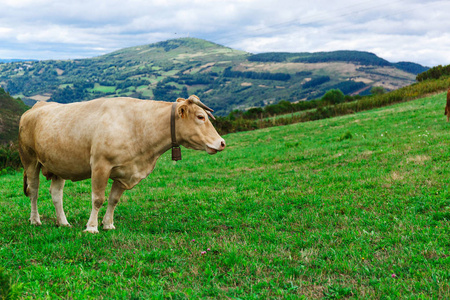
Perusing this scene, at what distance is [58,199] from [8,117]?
46315mm

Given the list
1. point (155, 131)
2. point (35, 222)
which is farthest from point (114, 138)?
point (35, 222)

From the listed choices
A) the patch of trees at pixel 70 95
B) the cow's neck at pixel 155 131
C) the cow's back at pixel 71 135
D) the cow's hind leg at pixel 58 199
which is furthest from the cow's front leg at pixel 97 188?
the patch of trees at pixel 70 95

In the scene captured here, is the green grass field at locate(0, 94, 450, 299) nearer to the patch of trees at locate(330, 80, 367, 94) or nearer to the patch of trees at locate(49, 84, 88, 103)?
the patch of trees at locate(49, 84, 88, 103)

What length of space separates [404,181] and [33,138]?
8.78m

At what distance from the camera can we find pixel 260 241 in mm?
5887

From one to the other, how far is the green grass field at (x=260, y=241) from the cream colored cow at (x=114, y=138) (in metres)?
1.08

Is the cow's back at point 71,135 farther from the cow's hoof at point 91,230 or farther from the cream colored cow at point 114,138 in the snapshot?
the cow's hoof at point 91,230

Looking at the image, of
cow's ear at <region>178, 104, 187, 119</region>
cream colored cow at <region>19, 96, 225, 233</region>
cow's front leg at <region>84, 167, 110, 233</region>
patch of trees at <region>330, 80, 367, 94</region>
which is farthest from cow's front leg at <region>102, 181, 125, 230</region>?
patch of trees at <region>330, 80, 367, 94</region>

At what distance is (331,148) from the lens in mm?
15625

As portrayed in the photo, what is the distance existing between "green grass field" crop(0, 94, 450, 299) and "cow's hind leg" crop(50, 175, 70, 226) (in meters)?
0.27

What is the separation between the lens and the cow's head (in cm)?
641

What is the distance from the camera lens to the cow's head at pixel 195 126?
21.0 feet

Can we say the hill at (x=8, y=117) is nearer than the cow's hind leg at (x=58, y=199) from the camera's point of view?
No

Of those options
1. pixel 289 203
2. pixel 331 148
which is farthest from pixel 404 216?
pixel 331 148
